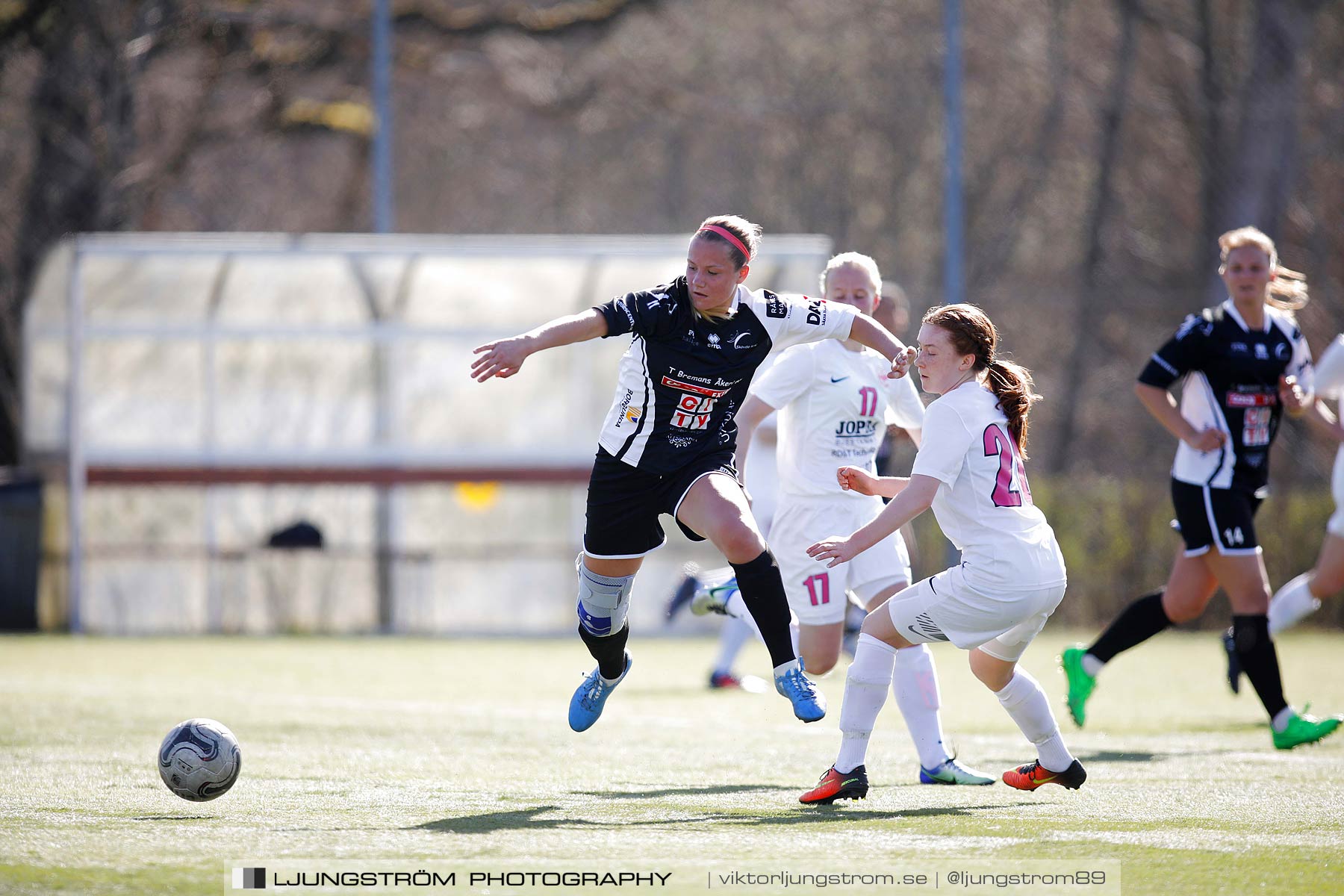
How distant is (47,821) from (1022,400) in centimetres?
320

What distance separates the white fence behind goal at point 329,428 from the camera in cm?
1520

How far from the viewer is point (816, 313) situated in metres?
6.16

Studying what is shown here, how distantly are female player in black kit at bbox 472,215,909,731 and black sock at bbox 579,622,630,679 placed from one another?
0.18m

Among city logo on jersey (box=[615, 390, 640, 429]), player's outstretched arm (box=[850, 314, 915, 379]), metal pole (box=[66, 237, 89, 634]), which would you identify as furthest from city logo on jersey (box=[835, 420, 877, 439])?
metal pole (box=[66, 237, 89, 634])

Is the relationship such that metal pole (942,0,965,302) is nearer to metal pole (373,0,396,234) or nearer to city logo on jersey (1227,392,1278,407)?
metal pole (373,0,396,234)

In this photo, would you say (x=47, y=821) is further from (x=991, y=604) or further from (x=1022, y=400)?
(x=1022, y=400)

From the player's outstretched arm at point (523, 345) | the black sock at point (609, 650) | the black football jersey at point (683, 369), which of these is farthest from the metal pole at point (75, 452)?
the player's outstretched arm at point (523, 345)

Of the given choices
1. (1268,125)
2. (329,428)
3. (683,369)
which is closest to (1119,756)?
(683,369)

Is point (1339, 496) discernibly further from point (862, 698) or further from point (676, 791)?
point (676, 791)

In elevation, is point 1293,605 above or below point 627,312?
below

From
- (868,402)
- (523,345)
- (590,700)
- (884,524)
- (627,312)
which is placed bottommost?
(590,700)

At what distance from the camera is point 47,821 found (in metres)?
4.90

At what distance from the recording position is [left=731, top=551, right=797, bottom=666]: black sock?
5.88 m

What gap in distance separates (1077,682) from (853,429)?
1951 mm
